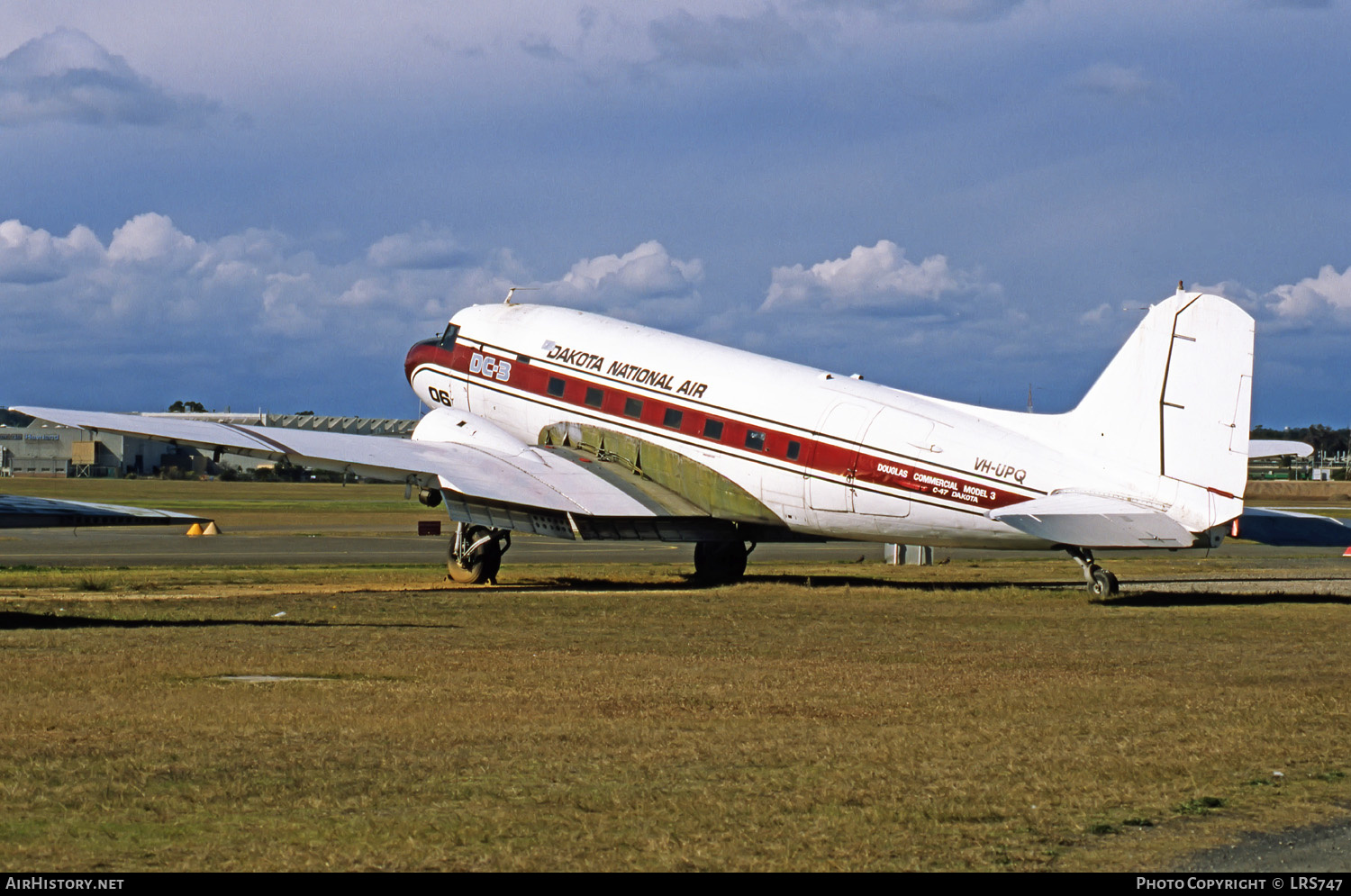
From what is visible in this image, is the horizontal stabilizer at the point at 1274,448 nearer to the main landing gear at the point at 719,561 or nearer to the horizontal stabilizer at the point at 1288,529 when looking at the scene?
the horizontal stabilizer at the point at 1288,529

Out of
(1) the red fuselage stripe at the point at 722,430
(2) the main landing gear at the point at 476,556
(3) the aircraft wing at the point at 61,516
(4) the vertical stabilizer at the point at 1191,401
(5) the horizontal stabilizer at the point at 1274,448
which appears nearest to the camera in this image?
(3) the aircraft wing at the point at 61,516

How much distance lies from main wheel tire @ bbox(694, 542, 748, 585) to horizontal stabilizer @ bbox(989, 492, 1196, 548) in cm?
840

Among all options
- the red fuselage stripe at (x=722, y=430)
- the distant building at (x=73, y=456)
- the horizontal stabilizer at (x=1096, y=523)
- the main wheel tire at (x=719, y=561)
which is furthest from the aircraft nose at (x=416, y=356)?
the distant building at (x=73, y=456)

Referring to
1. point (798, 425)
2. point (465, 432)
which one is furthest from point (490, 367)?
point (798, 425)

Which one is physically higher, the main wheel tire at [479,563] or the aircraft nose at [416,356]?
the aircraft nose at [416,356]

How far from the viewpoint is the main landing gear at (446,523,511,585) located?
102 feet

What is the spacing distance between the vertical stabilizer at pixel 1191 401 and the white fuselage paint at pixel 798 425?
616mm

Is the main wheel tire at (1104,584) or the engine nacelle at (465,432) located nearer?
the main wheel tire at (1104,584)

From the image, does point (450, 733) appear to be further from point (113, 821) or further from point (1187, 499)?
point (1187, 499)

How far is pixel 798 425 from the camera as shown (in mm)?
28766

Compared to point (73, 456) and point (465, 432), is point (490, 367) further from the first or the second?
point (73, 456)

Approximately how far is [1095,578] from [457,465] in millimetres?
13190

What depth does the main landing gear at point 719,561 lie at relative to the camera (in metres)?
32.4

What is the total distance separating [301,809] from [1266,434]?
7915 inches
